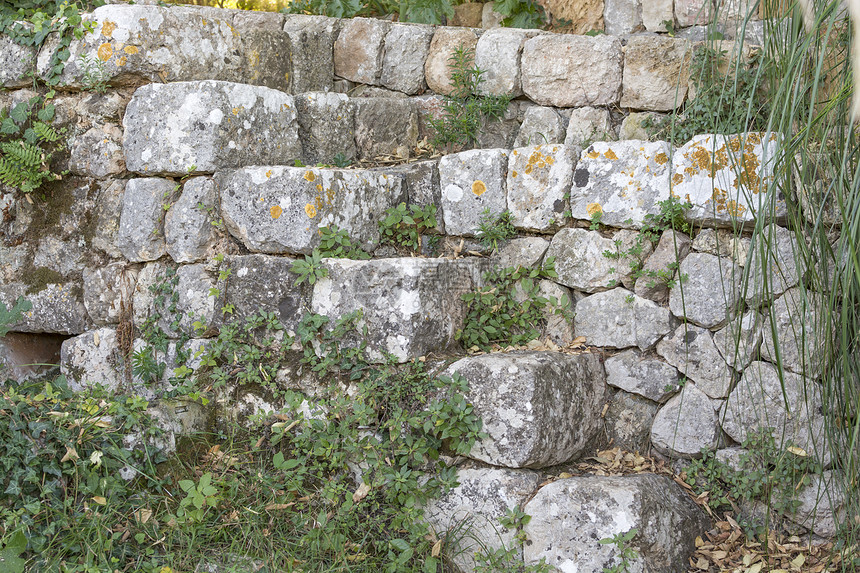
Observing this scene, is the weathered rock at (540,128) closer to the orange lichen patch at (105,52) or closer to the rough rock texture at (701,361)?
the rough rock texture at (701,361)

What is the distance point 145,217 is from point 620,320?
2114 millimetres

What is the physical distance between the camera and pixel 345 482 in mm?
2797

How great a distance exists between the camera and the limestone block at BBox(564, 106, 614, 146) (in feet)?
11.6

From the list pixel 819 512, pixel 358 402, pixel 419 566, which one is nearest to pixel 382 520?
pixel 419 566

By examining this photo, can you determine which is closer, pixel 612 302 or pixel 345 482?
pixel 345 482

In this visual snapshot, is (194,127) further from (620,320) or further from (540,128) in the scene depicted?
(620,320)

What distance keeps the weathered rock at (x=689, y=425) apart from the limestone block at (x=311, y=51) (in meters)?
2.36

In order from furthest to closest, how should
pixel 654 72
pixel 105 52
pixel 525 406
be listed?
pixel 654 72 → pixel 105 52 → pixel 525 406

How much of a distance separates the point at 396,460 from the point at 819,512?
5.28ft

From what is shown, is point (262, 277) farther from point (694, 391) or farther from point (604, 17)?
point (604, 17)

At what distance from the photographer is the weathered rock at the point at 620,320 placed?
2977 millimetres

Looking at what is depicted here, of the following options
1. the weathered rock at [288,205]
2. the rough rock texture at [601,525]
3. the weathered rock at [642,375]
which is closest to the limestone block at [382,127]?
the weathered rock at [288,205]

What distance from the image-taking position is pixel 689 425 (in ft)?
9.56

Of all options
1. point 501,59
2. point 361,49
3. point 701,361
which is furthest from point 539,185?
point 361,49
